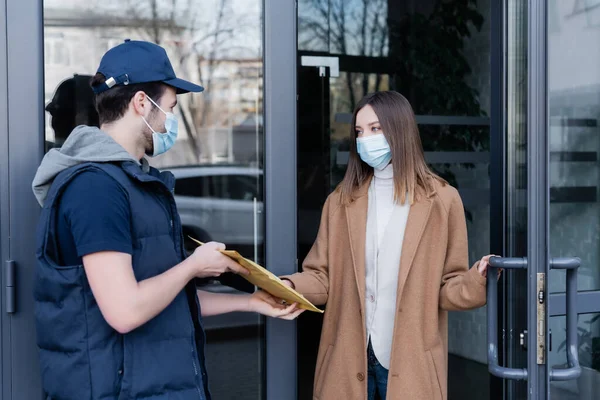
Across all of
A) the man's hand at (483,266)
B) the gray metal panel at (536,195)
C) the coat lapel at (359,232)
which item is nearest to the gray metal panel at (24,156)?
the coat lapel at (359,232)

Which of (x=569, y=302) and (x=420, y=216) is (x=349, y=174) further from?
(x=569, y=302)

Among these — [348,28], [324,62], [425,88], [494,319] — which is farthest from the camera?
[425,88]

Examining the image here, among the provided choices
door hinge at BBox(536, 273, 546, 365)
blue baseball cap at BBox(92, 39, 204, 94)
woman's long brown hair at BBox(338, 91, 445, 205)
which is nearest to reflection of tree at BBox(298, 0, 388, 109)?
woman's long brown hair at BBox(338, 91, 445, 205)

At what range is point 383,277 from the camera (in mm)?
2375

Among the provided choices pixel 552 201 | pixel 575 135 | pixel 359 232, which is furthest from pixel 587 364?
pixel 359 232

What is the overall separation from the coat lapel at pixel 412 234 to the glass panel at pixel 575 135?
80 centimetres

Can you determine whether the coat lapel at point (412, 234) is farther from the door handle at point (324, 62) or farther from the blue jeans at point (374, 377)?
the door handle at point (324, 62)

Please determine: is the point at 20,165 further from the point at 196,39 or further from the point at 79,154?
the point at 196,39

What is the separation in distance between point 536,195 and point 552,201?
44.6 inches

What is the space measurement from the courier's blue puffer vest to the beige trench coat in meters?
0.61

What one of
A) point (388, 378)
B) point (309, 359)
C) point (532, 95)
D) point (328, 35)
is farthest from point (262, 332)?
point (328, 35)

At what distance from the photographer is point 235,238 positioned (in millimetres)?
2898

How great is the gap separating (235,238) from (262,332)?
384 millimetres

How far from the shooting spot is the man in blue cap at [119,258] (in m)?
1.70
